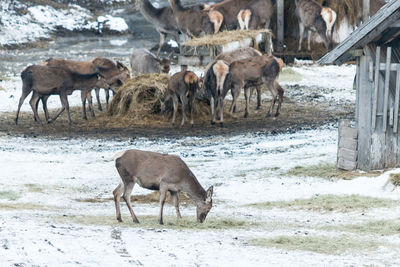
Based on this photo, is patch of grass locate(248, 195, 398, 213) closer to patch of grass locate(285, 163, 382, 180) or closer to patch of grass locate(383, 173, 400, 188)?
patch of grass locate(383, 173, 400, 188)

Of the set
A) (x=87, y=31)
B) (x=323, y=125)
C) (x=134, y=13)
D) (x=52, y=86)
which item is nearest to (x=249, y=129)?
(x=323, y=125)

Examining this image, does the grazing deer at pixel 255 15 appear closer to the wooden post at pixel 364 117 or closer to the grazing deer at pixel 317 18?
the grazing deer at pixel 317 18

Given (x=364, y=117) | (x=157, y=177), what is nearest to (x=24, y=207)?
(x=157, y=177)

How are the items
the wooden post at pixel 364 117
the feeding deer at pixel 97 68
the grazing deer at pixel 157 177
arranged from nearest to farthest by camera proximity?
the grazing deer at pixel 157 177, the wooden post at pixel 364 117, the feeding deer at pixel 97 68

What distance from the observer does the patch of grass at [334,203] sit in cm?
1110

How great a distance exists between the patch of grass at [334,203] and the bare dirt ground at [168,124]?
20.4 feet

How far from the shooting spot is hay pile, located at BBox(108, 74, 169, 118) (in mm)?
20219

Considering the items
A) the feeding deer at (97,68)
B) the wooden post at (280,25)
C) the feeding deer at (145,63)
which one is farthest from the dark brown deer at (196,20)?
the feeding deer at (97,68)

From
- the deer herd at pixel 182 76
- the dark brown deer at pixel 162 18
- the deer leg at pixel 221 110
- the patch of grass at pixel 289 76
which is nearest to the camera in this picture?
the deer herd at pixel 182 76

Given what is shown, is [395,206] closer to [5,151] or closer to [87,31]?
[5,151]

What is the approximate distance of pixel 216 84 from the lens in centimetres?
1942

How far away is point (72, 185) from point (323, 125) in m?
7.03

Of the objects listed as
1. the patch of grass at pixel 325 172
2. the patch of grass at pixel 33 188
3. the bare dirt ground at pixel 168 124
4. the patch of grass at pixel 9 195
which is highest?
the patch of grass at pixel 9 195

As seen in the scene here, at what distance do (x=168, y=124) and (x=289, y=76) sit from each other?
7.08 m
